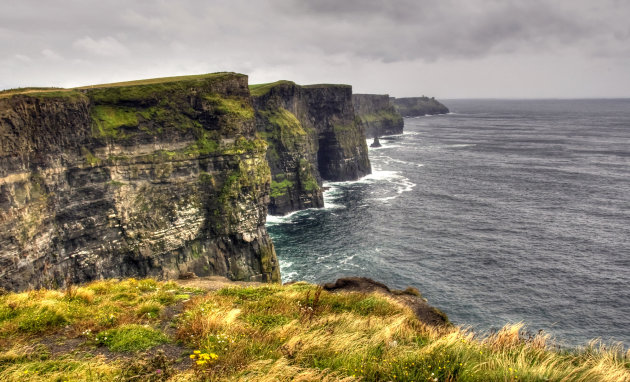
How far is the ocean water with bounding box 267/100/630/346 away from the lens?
146 feet

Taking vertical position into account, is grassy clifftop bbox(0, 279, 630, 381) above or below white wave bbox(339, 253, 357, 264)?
above

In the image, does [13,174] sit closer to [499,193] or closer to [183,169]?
[183,169]

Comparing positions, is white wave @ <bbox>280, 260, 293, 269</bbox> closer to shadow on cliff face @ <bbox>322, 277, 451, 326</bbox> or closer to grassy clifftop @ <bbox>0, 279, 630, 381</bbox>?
shadow on cliff face @ <bbox>322, 277, 451, 326</bbox>

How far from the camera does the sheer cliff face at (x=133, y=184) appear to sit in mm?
36188

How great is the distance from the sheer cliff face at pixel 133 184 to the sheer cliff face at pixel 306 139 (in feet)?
111

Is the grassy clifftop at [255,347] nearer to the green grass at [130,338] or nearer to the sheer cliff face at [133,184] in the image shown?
the green grass at [130,338]

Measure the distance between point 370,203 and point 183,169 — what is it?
50.8m

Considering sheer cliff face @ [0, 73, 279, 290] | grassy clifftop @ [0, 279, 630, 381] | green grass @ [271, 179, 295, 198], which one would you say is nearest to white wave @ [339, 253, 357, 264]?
sheer cliff face @ [0, 73, 279, 290]

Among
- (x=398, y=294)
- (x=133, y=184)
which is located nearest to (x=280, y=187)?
(x=133, y=184)

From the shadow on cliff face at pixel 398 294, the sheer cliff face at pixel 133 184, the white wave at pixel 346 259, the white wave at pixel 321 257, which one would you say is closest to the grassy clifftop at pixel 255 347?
the shadow on cliff face at pixel 398 294

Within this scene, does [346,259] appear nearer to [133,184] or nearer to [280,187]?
[133,184]

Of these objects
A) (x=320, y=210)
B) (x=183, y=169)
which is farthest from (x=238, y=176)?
(x=320, y=210)

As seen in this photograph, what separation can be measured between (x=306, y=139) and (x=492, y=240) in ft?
173

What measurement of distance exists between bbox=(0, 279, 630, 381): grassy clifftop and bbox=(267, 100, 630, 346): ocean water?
1639 centimetres
